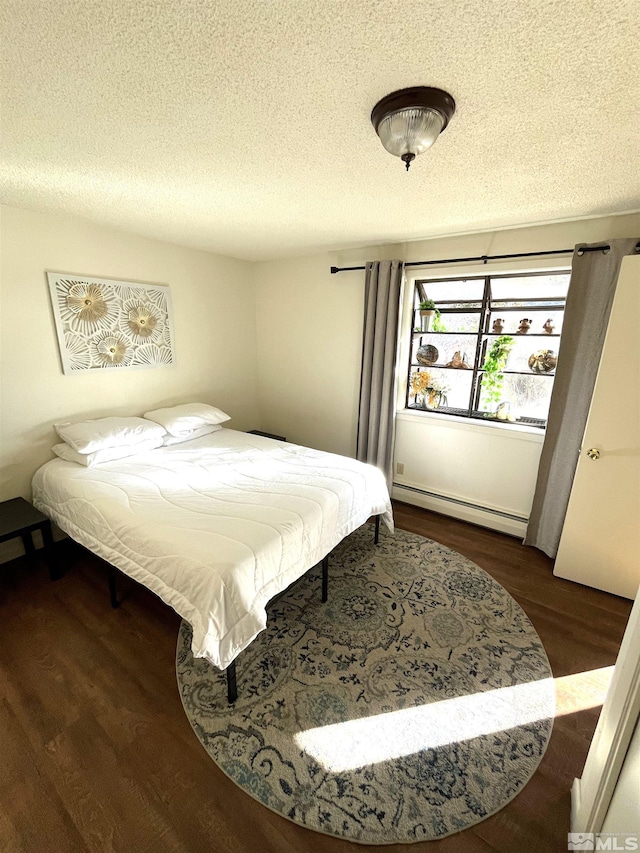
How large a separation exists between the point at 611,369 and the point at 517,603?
5.04 ft

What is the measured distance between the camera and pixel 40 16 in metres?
0.86

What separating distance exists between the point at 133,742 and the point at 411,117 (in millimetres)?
2550

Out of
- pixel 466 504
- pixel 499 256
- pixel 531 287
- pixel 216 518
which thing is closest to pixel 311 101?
pixel 216 518

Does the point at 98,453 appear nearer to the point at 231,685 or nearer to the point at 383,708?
the point at 231,685

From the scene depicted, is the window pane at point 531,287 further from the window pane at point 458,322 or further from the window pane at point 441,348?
the window pane at point 441,348

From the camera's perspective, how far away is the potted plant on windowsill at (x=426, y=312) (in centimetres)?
315

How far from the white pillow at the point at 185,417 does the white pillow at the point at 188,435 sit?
0.05m

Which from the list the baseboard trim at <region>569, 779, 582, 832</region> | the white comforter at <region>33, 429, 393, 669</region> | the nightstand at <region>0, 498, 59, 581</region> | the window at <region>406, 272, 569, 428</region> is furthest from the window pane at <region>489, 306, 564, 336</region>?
the nightstand at <region>0, 498, 59, 581</region>

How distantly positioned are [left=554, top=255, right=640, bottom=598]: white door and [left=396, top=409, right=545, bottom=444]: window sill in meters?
0.49

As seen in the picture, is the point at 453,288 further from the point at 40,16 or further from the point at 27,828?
the point at 27,828

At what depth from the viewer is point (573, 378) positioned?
2432 mm

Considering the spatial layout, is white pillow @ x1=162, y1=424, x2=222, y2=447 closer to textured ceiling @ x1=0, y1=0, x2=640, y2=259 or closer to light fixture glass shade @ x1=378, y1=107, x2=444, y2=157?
textured ceiling @ x1=0, y1=0, x2=640, y2=259

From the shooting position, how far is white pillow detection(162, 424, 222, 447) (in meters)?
3.08

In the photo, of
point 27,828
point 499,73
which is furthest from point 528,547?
point 27,828
